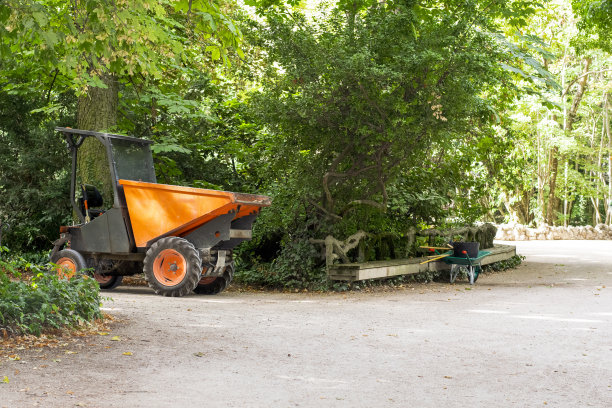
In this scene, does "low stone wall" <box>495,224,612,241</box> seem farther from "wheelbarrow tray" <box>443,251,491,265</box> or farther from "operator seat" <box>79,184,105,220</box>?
"operator seat" <box>79,184,105,220</box>

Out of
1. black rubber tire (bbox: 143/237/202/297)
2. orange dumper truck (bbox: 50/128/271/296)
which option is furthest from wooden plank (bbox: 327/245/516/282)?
black rubber tire (bbox: 143/237/202/297)

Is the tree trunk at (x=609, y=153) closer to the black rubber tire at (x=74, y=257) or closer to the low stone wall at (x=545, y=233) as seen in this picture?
the low stone wall at (x=545, y=233)

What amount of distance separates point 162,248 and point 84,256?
1754 millimetres

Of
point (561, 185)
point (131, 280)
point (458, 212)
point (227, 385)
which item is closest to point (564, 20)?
point (561, 185)

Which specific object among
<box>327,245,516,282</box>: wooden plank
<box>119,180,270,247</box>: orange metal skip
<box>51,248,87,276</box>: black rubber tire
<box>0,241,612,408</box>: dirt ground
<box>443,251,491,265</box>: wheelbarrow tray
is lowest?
<box>0,241,612,408</box>: dirt ground

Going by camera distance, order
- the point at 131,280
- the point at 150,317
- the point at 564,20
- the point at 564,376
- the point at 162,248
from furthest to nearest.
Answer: the point at 564,20 < the point at 131,280 < the point at 162,248 < the point at 150,317 < the point at 564,376

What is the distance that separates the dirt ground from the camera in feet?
15.6

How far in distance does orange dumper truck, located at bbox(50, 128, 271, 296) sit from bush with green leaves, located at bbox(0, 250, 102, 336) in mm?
2910

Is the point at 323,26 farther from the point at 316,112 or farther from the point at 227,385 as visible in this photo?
the point at 227,385

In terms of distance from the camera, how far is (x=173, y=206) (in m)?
10.3

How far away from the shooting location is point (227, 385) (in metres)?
5.04

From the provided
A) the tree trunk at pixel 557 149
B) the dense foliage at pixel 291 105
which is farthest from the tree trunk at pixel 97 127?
the tree trunk at pixel 557 149

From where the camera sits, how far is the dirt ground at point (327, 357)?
4770mm

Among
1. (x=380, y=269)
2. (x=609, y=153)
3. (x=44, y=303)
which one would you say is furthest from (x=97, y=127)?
(x=609, y=153)
